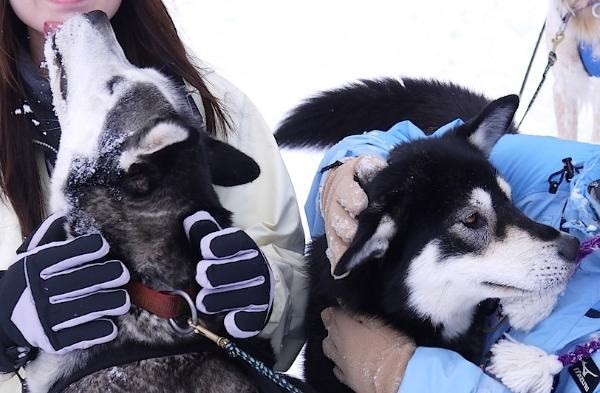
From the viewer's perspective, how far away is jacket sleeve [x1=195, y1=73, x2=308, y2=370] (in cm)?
209

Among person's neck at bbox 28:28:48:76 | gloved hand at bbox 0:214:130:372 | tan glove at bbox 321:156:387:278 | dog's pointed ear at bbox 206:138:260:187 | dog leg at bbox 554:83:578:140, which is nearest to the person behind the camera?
gloved hand at bbox 0:214:130:372

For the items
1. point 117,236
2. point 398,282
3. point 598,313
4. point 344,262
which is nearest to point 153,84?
point 117,236

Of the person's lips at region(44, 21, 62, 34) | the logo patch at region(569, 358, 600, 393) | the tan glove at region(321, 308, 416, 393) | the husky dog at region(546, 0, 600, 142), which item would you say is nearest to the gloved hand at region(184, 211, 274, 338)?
the tan glove at region(321, 308, 416, 393)

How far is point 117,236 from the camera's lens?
1.63 meters

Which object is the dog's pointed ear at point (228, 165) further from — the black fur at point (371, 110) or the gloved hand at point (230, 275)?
the black fur at point (371, 110)

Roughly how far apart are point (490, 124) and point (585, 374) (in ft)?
2.40

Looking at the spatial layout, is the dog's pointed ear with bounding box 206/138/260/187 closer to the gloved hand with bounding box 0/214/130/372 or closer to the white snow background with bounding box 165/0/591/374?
the gloved hand with bounding box 0/214/130/372

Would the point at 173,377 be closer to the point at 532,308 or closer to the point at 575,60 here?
the point at 532,308

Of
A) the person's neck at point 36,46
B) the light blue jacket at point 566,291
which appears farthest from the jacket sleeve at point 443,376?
the person's neck at point 36,46

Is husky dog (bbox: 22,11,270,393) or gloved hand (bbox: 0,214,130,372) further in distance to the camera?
husky dog (bbox: 22,11,270,393)

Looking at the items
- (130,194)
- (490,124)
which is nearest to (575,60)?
(490,124)

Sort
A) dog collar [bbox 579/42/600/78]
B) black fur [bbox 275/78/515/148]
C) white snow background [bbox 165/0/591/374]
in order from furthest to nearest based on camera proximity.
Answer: white snow background [bbox 165/0/591/374]
dog collar [bbox 579/42/600/78]
black fur [bbox 275/78/515/148]

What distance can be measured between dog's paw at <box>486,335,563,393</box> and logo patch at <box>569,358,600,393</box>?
38 millimetres

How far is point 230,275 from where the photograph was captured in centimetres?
157
